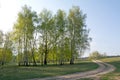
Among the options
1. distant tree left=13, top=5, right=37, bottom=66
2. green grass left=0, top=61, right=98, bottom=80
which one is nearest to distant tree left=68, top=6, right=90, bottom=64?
distant tree left=13, top=5, right=37, bottom=66

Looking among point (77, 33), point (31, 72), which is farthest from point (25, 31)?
point (31, 72)

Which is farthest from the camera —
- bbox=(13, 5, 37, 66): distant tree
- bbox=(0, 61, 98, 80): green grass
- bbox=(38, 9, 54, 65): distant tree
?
bbox=(38, 9, 54, 65): distant tree

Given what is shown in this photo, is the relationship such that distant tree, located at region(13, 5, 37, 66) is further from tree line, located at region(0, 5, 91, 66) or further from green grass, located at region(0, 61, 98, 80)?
green grass, located at region(0, 61, 98, 80)

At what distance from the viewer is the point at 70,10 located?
5969 cm

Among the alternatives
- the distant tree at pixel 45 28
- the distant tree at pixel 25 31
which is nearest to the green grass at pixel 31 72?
the distant tree at pixel 25 31

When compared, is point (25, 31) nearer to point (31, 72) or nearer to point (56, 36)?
point (56, 36)

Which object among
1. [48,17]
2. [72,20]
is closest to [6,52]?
[48,17]

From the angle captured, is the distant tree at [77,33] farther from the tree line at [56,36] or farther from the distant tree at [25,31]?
the distant tree at [25,31]

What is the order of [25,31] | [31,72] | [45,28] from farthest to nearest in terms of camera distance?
1. [45,28]
2. [25,31]
3. [31,72]

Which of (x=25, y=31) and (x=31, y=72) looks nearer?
(x=31, y=72)

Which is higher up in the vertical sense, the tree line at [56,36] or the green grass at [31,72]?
the tree line at [56,36]

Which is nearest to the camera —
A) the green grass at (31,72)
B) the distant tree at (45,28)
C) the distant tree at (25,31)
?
the green grass at (31,72)

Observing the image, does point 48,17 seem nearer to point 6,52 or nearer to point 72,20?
point 72,20

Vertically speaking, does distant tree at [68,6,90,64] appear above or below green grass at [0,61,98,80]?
above
